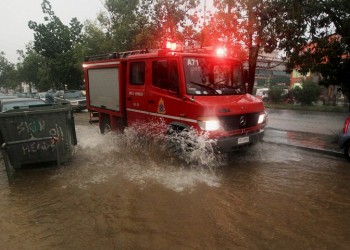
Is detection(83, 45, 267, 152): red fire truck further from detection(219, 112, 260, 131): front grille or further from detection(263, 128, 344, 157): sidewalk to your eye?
detection(263, 128, 344, 157): sidewalk

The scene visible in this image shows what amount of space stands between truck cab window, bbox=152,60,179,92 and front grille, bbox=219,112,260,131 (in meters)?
1.22

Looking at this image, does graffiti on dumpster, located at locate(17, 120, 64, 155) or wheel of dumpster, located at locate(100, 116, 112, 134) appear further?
wheel of dumpster, located at locate(100, 116, 112, 134)

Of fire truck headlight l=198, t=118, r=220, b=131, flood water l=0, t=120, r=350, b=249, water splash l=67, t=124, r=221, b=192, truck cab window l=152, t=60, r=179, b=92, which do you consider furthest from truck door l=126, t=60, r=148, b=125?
fire truck headlight l=198, t=118, r=220, b=131

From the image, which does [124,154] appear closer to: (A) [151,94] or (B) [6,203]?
(A) [151,94]

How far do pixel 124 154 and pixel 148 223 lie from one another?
4354 millimetres

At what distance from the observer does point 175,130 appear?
677cm

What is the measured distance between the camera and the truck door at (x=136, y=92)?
25.0 feet

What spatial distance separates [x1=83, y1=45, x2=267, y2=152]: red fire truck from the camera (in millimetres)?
6324

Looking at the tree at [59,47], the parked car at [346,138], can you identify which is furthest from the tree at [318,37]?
the tree at [59,47]

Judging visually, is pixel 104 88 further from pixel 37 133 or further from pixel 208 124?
pixel 208 124

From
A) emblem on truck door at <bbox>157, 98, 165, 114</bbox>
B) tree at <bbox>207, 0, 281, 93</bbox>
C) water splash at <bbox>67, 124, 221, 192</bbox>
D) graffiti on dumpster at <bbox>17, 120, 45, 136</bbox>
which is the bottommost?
water splash at <bbox>67, 124, 221, 192</bbox>

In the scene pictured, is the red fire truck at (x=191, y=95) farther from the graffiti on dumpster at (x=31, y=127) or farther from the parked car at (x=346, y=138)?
the graffiti on dumpster at (x=31, y=127)

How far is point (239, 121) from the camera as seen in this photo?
673cm

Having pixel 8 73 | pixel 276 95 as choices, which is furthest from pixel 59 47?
pixel 8 73
